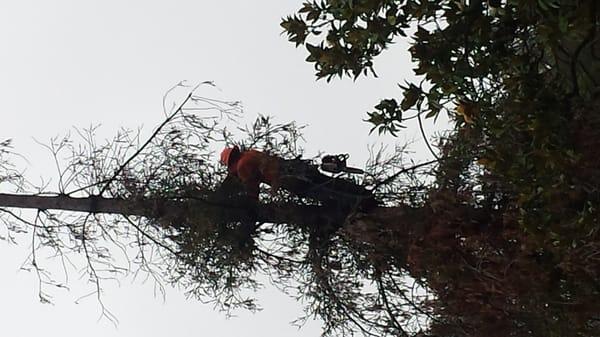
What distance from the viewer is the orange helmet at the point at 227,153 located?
761 centimetres

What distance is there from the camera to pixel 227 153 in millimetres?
7633

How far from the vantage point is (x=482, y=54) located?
15.9ft

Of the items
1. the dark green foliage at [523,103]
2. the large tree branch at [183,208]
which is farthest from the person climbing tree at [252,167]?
the dark green foliage at [523,103]

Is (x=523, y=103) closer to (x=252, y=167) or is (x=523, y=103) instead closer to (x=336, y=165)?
(x=336, y=165)

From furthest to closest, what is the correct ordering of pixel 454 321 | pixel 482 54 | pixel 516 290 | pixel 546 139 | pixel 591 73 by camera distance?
pixel 454 321 < pixel 516 290 < pixel 591 73 < pixel 482 54 < pixel 546 139

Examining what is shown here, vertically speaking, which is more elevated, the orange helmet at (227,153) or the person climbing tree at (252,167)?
the orange helmet at (227,153)

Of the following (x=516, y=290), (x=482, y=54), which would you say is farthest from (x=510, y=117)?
(x=516, y=290)

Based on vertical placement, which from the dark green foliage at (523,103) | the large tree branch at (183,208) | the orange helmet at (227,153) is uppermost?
the orange helmet at (227,153)

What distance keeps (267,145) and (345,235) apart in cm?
127

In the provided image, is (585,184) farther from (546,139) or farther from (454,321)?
(454,321)

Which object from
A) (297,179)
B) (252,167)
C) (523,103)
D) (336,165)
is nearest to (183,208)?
(252,167)

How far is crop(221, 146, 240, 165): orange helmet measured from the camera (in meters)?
7.61

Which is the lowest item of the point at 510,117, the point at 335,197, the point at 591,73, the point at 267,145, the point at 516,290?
the point at 516,290

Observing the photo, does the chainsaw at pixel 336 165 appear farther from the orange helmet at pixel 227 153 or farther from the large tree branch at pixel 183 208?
the orange helmet at pixel 227 153
